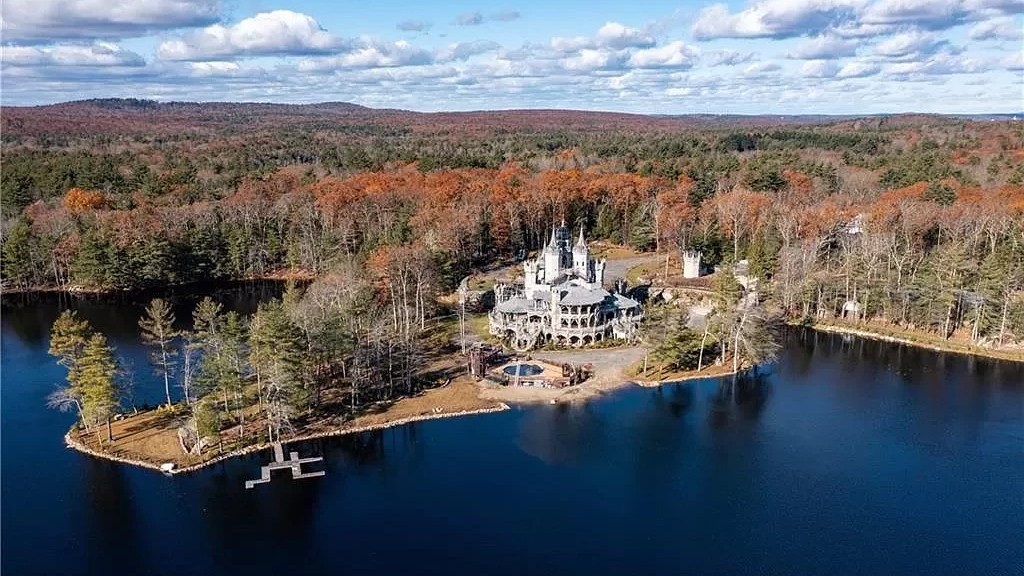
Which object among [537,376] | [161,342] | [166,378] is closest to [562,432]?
[537,376]

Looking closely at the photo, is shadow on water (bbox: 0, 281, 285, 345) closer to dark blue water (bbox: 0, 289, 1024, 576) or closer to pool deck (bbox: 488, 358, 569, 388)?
dark blue water (bbox: 0, 289, 1024, 576)

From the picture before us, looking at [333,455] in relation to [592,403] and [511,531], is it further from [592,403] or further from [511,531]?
[592,403]

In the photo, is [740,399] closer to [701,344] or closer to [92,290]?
[701,344]

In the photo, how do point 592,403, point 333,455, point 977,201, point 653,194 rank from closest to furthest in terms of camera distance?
point 333,455 → point 592,403 → point 977,201 → point 653,194

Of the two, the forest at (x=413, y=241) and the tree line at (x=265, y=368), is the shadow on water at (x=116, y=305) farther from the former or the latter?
the tree line at (x=265, y=368)

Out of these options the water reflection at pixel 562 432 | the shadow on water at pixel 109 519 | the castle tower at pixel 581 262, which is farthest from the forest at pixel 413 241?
the castle tower at pixel 581 262

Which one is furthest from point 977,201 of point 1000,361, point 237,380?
point 237,380
